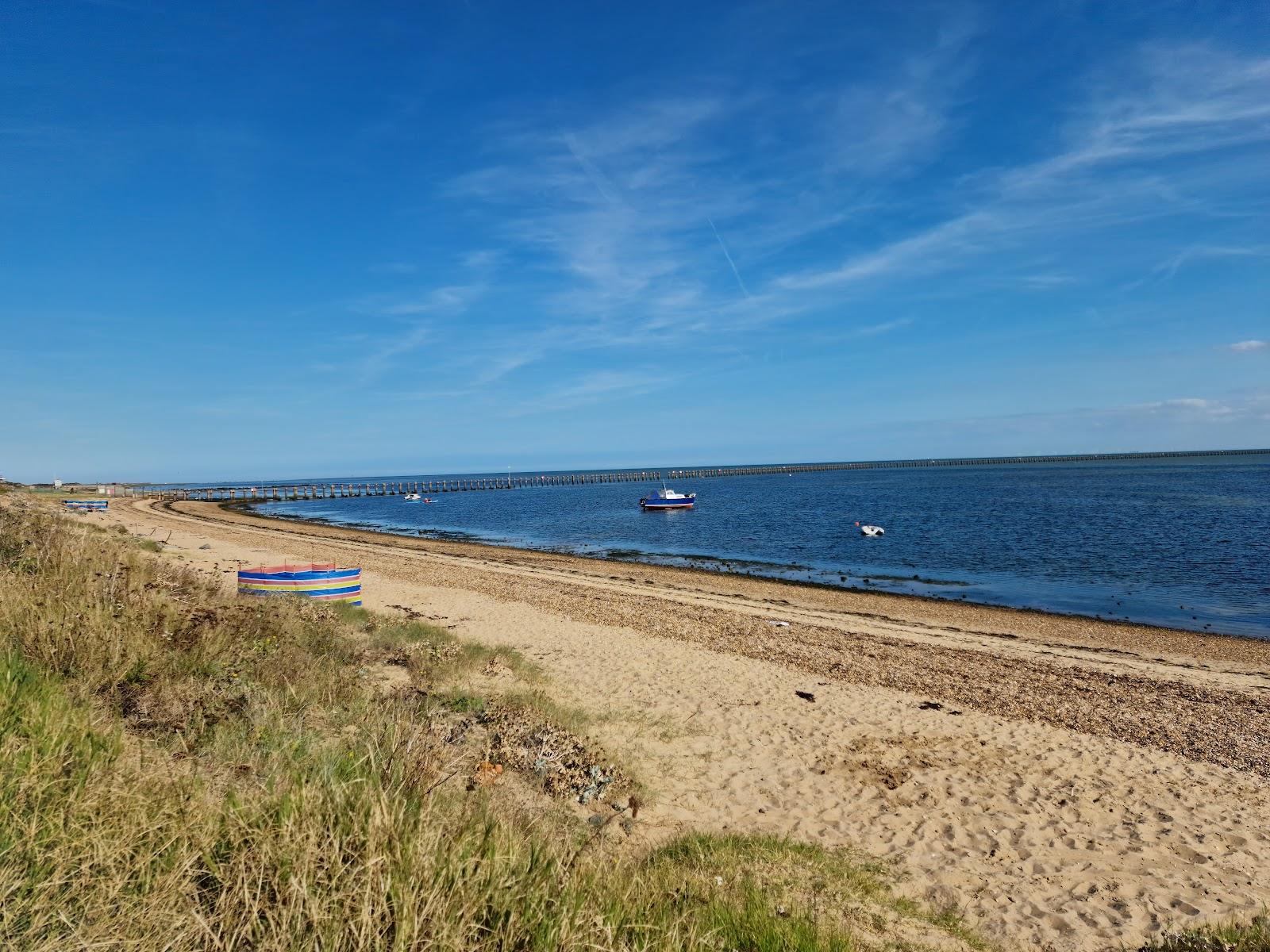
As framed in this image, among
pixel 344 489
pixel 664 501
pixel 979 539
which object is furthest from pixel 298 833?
pixel 344 489

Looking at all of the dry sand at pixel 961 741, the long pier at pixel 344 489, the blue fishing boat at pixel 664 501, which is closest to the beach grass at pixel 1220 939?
the dry sand at pixel 961 741

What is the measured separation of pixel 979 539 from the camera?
138ft

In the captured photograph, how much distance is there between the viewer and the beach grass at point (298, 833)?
289cm

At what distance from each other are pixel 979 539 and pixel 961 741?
36.2 meters

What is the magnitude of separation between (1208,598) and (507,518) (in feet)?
184

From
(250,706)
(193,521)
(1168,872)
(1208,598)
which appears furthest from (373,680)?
(193,521)

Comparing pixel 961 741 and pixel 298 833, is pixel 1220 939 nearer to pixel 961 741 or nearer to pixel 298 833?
pixel 961 741

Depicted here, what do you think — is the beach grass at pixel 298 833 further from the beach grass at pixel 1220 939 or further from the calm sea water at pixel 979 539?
the calm sea water at pixel 979 539

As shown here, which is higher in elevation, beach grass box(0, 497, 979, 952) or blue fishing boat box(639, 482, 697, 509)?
beach grass box(0, 497, 979, 952)

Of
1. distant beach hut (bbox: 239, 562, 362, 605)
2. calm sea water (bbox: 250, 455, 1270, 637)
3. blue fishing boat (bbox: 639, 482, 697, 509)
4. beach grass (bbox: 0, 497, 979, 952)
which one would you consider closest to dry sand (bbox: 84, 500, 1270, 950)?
beach grass (bbox: 0, 497, 979, 952)

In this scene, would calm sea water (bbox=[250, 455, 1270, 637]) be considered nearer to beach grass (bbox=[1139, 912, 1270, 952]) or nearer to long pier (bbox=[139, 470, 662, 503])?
beach grass (bbox=[1139, 912, 1270, 952])

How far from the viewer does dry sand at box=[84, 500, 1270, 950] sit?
6.29 m

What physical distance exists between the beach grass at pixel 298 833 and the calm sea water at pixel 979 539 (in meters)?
22.4

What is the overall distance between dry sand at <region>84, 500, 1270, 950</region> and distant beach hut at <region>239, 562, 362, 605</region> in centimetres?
195
